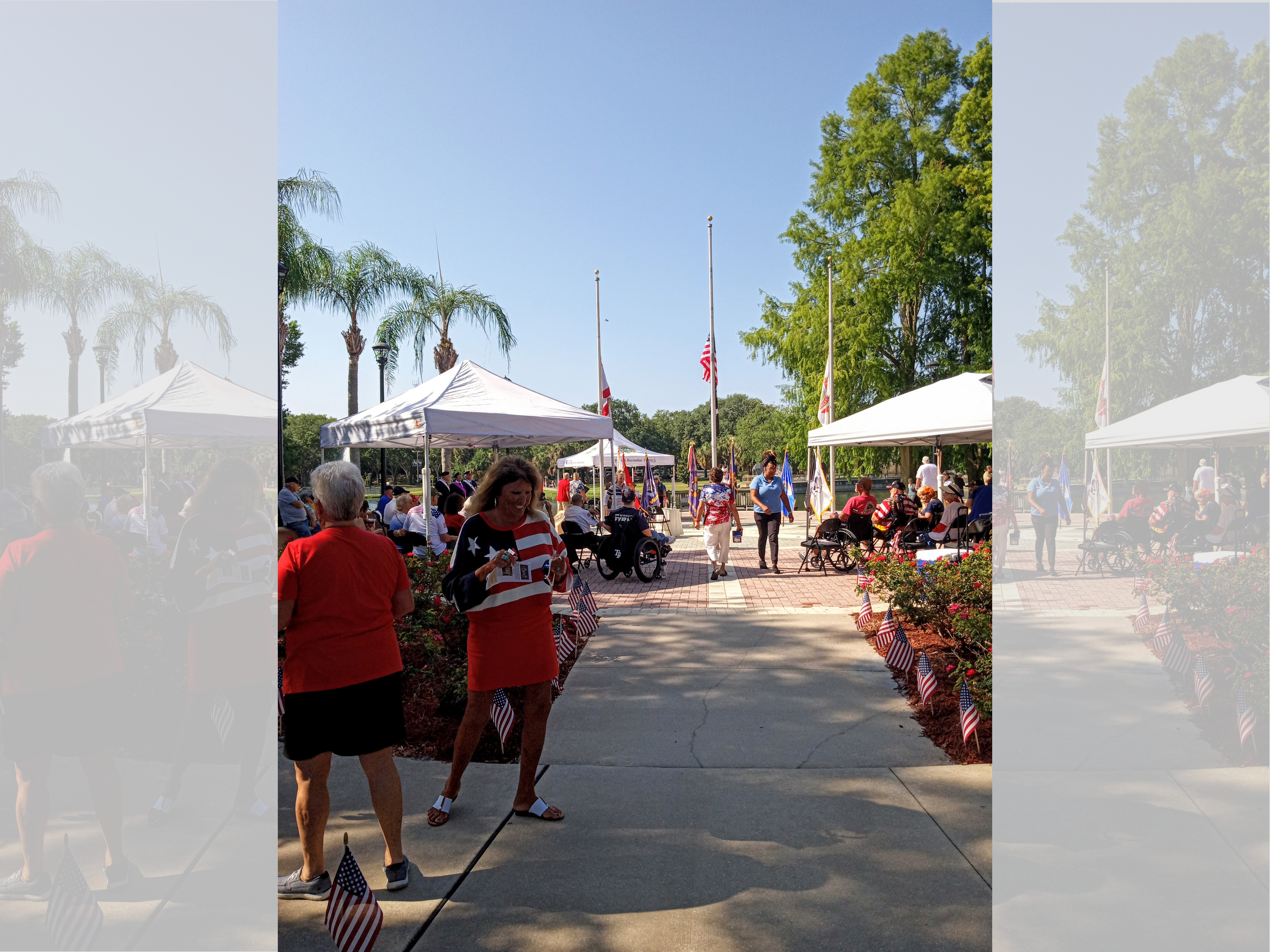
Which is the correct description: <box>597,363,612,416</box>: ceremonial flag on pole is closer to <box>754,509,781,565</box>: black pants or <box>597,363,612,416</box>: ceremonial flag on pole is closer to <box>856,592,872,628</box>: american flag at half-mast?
<box>754,509,781,565</box>: black pants

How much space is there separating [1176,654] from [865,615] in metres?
6.54

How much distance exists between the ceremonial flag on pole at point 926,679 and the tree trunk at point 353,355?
23.4m

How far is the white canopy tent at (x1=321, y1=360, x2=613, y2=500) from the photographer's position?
10609mm

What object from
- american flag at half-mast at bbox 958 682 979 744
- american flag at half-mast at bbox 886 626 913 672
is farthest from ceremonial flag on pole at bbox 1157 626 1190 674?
american flag at half-mast at bbox 886 626 913 672

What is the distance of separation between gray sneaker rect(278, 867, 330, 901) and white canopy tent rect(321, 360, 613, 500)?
713 centimetres

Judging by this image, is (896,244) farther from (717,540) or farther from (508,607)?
(508,607)

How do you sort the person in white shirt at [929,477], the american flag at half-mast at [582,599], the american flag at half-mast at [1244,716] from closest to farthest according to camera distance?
the american flag at half-mast at [1244,716]
the american flag at half-mast at [582,599]
the person in white shirt at [929,477]

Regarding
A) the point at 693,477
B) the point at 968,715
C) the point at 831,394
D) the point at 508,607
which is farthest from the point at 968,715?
the point at 693,477

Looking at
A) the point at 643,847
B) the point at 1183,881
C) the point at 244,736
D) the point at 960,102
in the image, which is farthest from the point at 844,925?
the point at 960,102

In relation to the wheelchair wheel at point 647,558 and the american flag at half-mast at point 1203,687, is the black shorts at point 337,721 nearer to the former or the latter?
the american flag at half-mast at point 1203,687

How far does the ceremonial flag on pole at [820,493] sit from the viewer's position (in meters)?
16.8

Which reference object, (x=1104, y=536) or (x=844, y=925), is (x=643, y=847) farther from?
(x=1104, y=536)

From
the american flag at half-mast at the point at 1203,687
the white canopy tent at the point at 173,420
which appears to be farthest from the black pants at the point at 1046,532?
the white canopy tent at the point at 173,420

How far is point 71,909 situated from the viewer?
5.70 feet
